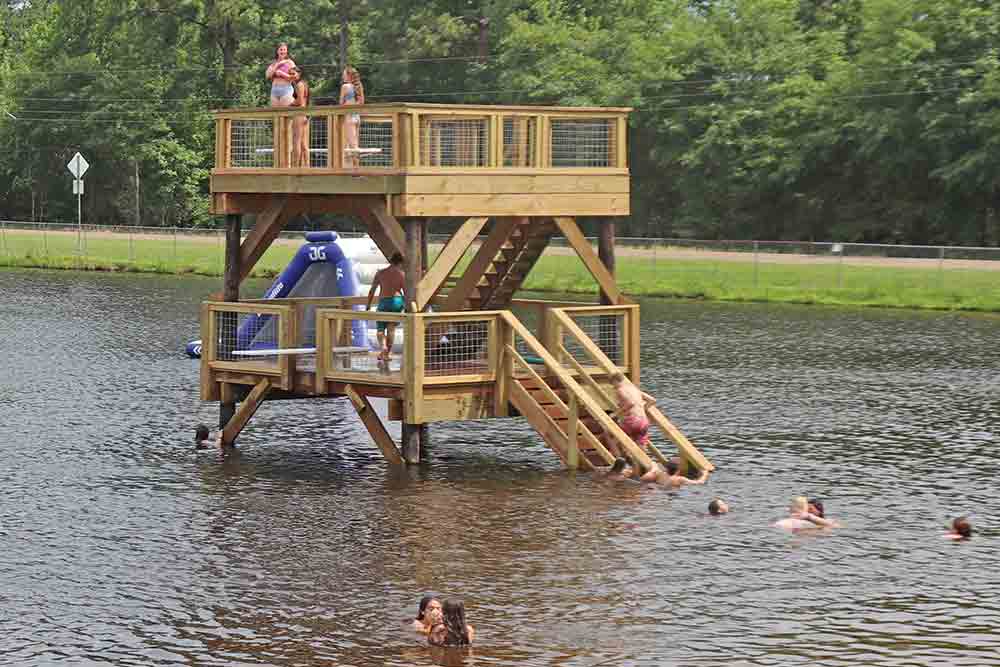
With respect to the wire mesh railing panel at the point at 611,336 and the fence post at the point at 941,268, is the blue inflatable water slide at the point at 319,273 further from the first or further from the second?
the fence post at the point at 941,268

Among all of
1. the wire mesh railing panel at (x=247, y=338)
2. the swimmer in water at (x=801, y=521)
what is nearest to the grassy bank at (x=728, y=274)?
the wire mesh railing panel at (x=247, y=338)

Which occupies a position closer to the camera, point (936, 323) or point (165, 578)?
point (165, 578)

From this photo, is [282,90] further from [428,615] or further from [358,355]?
[428,615]

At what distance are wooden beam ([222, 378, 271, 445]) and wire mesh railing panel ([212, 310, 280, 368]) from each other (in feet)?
1.15

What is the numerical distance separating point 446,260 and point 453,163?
4.86ft

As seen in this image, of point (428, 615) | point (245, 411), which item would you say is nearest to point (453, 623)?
point (428, 615)

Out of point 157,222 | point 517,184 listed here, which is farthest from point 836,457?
point 157,222

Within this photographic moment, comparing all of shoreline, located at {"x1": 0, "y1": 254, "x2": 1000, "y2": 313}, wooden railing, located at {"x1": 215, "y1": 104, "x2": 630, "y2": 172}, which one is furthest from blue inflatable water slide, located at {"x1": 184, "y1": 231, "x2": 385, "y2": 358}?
shoreline, located at {"x1": 0, "y1": 254, "x2": 1000, "y2": 313}

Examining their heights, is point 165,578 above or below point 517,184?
below

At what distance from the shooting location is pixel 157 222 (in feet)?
365

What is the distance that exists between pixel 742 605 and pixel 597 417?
711 centimetres

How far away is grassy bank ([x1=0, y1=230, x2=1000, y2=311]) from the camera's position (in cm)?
6128

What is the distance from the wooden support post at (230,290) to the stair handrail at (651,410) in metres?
5.37

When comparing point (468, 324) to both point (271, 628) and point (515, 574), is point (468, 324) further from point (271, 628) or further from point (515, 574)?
point (271, 628)
